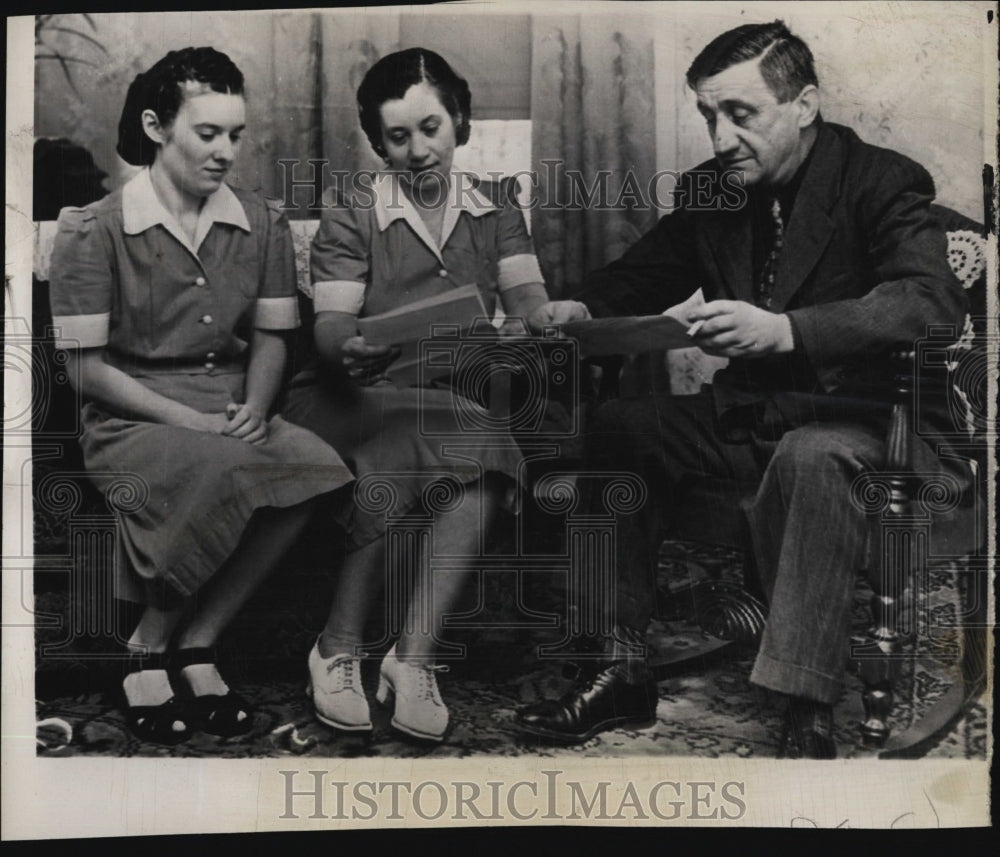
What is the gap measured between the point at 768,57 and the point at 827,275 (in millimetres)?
824

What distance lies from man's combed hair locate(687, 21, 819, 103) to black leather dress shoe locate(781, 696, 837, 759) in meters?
2.17

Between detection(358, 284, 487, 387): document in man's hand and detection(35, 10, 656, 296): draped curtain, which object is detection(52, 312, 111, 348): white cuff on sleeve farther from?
detection(358, 284, 487, 387): document in man's hand

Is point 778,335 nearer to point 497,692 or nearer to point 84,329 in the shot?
point 497,692

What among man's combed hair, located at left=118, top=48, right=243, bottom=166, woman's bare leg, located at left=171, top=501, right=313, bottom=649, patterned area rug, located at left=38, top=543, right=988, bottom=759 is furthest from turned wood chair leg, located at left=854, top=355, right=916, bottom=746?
man's combed hair, located at left=118, top=48, right=243, bottom=166

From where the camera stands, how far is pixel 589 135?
4.41m

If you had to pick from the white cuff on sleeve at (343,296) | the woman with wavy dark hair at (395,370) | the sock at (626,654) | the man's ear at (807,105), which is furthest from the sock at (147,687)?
the man's ear at (807,105)

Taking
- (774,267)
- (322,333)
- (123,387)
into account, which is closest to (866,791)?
(774,267)

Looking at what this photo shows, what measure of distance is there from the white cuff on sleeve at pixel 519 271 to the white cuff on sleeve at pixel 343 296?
0.51m

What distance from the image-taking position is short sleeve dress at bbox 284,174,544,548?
4.33 meters

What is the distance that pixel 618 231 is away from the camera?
440 centimetres

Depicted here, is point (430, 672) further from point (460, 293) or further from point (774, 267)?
point (774, 267)

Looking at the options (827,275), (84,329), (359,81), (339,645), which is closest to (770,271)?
(827,275)

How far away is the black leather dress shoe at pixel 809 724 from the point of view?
435cm

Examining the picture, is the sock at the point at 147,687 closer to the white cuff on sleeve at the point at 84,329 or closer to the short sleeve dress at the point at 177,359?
the short sleeve dress at the point at 177,359
